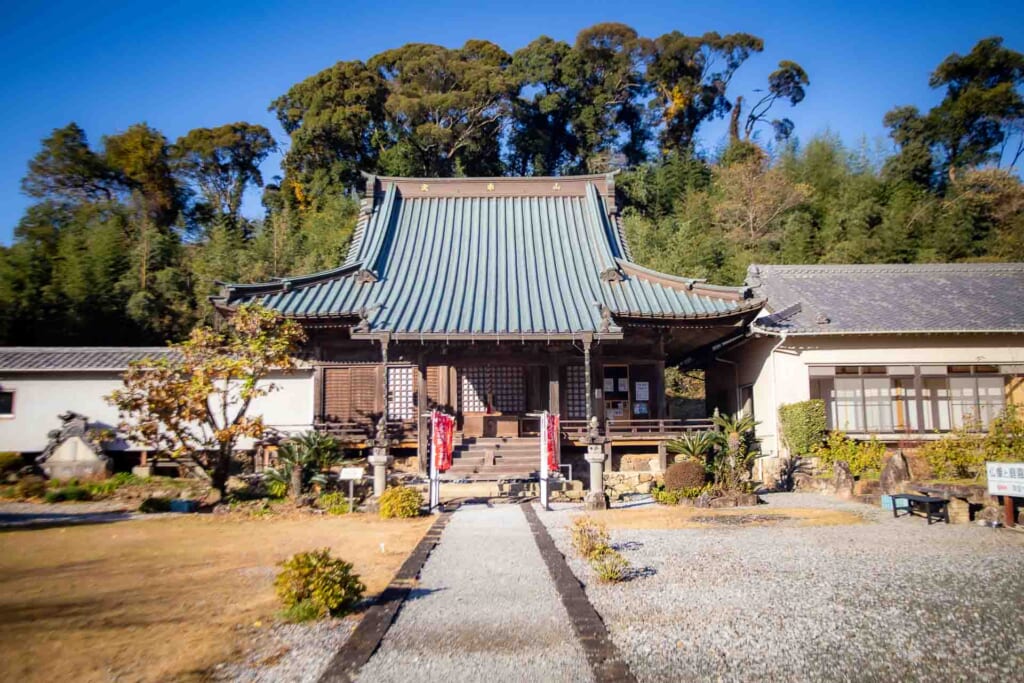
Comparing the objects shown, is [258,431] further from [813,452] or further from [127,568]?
[813,452]

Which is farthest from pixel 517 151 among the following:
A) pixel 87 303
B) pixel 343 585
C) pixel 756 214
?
pixel 343 585

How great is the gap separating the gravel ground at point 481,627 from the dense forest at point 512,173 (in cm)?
2086

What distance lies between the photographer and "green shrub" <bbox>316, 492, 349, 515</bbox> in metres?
12.2

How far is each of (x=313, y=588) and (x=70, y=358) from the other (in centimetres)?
1614

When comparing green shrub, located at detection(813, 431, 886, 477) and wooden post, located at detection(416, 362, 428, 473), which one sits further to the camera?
wooden post, located at detection(416, 362, 428, 473)

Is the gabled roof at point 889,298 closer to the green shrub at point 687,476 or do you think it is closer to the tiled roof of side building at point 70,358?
the green shrub at point 687,476

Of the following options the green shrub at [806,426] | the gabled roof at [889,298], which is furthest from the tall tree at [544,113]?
the green shrub at [806,426]

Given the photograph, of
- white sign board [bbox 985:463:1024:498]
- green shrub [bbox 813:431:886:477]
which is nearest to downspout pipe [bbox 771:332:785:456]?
green shrub [bbox 813:431:886:477]

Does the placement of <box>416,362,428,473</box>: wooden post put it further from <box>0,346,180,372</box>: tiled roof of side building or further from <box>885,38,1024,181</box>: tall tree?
<box>885,38,1024,181</box>: tall tree

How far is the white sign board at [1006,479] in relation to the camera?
9297 millimetres

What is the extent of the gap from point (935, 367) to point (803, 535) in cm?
993

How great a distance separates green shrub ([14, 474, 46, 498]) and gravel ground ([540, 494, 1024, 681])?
12241 millimetres

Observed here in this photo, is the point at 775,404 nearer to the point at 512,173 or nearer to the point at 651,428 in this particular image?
the point at 651,428

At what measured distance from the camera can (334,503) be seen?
12.5m
